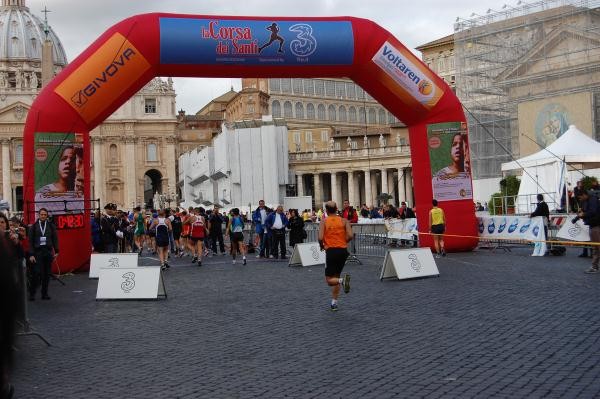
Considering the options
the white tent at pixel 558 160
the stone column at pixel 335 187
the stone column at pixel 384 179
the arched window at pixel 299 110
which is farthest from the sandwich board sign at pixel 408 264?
the arched window at pixel 299 110

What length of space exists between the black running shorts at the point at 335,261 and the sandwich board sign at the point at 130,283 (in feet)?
10.8

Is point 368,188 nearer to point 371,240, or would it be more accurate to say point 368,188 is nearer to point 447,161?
point 371,240

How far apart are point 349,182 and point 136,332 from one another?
67.9 meters

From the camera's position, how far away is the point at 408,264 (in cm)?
1530

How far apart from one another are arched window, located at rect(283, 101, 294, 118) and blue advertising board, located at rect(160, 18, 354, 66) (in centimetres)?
7970

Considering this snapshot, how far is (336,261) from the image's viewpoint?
11750mm

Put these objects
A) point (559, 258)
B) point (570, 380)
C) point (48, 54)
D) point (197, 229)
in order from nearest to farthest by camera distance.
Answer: point (570, 380) < point (559, 258) < point (197, 229) < point (48, 54)

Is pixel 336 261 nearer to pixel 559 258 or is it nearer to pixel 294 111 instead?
pixel 559 258

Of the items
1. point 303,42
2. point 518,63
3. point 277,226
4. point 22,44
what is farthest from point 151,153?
point 303,42

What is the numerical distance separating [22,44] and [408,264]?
390 ft

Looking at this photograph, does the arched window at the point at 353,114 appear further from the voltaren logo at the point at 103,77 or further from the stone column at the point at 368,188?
the voltaren logo at the point at 103,77

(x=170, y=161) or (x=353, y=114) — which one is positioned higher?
(x=353, y=114)

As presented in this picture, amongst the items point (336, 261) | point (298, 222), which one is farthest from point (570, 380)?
point (298, 222)

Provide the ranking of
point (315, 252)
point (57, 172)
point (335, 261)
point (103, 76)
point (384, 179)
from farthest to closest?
point (384, 179) < point (315, 252) < point (57, 172) < point (103, 76) < point (335, 261)
